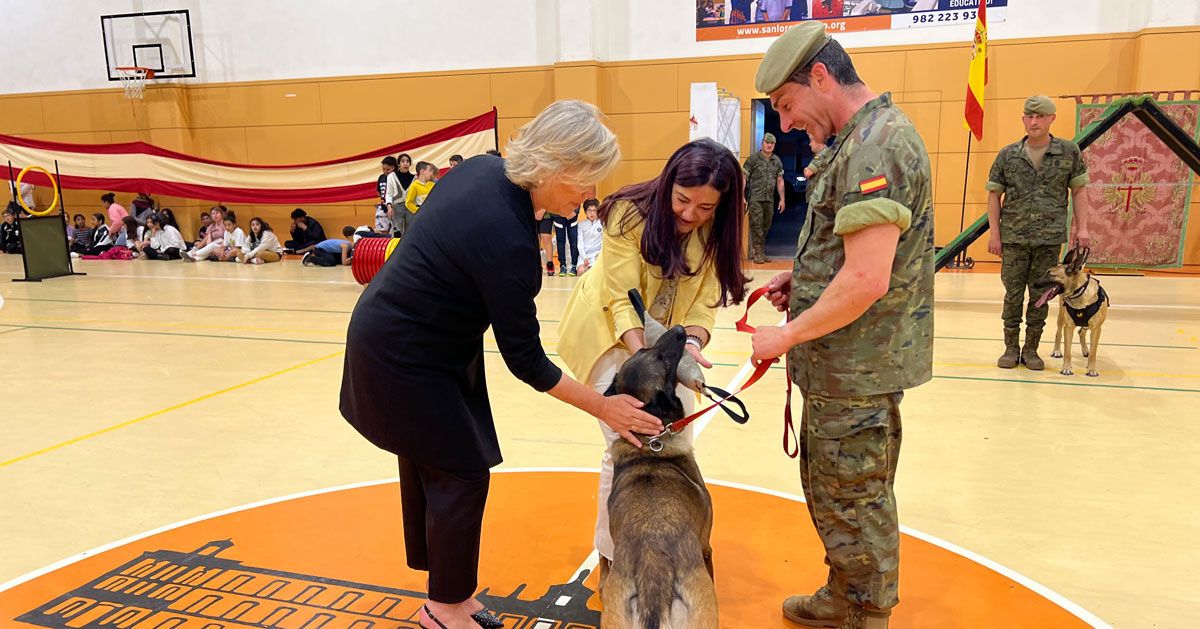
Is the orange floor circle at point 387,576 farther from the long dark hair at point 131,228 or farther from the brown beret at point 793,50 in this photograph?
the long dark hair at point 131,228

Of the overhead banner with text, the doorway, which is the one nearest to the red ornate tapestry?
the overhead banner with text

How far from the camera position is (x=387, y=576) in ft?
9.74

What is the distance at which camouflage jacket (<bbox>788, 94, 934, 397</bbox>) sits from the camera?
1.96m

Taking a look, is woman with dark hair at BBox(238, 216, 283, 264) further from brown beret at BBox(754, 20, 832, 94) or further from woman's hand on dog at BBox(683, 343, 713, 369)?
brown beret at BBox(754, 20, 832, 94)

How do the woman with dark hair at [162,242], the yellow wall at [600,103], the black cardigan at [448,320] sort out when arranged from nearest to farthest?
the black cardigan at [448,320]
the yellow wall at [600,103]
the woman with dark hair at [162,242]

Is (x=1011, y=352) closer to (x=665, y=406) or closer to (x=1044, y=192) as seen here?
(x=1044, y=192)

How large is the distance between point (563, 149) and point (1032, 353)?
5.45 m

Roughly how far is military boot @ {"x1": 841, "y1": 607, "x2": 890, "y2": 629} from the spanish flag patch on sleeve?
4.26ft

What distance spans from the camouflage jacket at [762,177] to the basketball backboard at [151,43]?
38.5ft

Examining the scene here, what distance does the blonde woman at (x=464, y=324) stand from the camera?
80.4 inches

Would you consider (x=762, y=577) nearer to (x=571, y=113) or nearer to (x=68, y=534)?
(x=571, y=113)

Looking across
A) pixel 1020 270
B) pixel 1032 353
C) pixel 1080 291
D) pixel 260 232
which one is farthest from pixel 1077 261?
pixel 260 232

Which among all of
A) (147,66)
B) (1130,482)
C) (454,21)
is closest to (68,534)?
(1130,482)

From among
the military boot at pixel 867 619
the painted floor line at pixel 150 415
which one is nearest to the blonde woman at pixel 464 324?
the military boot at pixel 867 619
